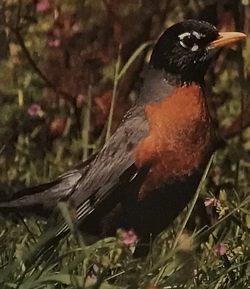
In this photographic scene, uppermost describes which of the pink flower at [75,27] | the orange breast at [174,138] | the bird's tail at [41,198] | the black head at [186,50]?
the pink flower at [75,27]

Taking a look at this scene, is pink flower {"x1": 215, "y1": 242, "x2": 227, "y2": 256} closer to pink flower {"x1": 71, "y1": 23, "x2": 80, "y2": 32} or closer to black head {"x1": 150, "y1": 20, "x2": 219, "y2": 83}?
black head {"x1": 150, "y1": 20, "x2": 219, "y2": 83}

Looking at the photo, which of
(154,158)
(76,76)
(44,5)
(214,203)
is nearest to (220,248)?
(214,203)

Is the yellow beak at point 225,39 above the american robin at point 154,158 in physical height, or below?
above

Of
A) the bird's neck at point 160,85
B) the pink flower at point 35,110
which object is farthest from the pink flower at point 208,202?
the pink flower at point 35,110

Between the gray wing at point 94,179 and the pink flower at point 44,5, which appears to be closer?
the gray wing at point 94,179

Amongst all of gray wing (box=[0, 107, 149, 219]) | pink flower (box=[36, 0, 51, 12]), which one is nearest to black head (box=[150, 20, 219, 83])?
gray wing (box=[0, 107, 149, 219])

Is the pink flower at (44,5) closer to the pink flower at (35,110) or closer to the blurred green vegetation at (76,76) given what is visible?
the blurred green vegetation at (76,76)

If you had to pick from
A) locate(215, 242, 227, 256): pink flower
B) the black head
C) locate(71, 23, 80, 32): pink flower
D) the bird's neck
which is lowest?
A: locate(215, 242, 227, 256): pink flower
